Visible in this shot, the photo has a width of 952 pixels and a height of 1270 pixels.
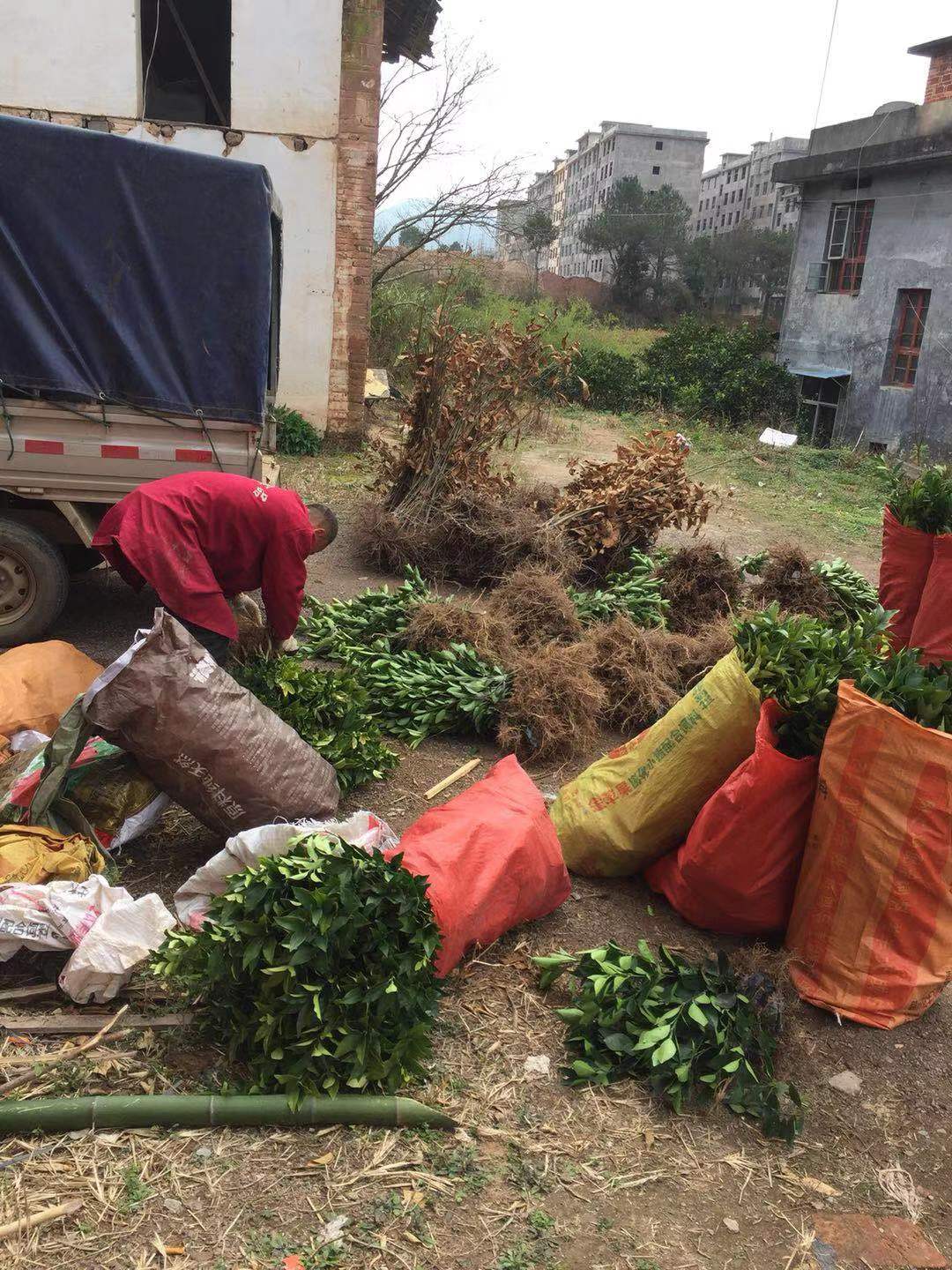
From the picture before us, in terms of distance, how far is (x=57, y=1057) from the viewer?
2633 mm

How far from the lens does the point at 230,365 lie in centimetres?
570

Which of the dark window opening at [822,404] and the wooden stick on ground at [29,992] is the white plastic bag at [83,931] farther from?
the dark window opening at [822,404]

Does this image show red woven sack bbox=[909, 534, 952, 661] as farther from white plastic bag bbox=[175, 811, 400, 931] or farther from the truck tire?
the truck tire

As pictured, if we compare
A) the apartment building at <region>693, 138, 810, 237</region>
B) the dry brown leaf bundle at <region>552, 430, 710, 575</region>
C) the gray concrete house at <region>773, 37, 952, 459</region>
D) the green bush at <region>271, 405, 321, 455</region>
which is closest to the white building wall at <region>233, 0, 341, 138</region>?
the green bush at <region>271, 405, 321, 455</region>

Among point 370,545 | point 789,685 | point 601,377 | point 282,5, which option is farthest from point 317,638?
point 601,377

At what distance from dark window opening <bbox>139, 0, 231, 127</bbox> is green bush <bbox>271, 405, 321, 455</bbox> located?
3770mm

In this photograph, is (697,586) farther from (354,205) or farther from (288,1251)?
(354,205)

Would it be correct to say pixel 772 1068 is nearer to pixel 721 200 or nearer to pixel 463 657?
pixel 463 657

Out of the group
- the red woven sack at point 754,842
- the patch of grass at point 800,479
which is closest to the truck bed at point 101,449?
the red woven sack at point 754,842

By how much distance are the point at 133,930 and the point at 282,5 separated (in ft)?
37.9

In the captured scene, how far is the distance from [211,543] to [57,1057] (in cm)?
240

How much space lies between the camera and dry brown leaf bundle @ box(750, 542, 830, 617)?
6996 millimetres

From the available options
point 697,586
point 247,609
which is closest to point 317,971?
point 247,609

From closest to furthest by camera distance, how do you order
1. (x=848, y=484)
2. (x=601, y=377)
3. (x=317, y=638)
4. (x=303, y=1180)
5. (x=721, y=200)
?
(x=303, y=1180), (x=317, y=638), (x=848, y=484), (x=601, y=377), (x=721, y=200)
